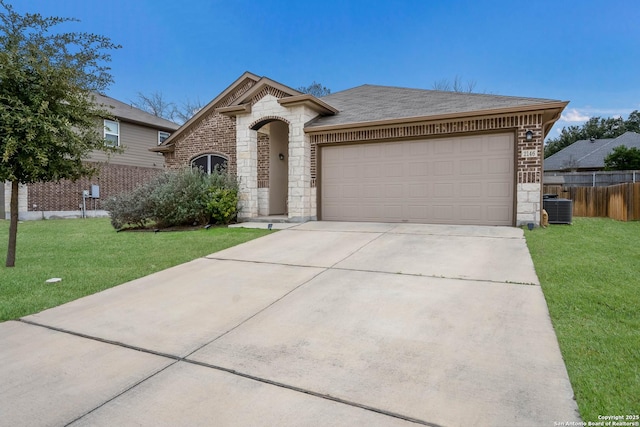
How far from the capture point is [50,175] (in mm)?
5773

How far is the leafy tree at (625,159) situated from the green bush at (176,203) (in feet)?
75.2

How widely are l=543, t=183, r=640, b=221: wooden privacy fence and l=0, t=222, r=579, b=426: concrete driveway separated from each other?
28.8 ft

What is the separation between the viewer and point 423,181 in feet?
30.7

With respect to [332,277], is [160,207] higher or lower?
higher

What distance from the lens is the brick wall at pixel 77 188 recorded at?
1524 centimetres

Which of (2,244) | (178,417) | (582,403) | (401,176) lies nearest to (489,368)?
(582,403)

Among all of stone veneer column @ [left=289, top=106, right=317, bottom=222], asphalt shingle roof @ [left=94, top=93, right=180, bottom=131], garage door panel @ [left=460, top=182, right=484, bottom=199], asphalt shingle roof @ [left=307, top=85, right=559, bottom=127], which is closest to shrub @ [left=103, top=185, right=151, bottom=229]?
stone veneer column @ [left=289, top=106, right=317, bottom=222]

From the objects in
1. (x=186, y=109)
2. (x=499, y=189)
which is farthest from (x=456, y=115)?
(x=186, y=109)

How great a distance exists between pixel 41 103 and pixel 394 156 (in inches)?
295

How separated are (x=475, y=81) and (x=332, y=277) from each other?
27.3 m

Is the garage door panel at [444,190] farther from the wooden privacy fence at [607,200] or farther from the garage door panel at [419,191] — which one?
the wooden privacy fence at [607,200]

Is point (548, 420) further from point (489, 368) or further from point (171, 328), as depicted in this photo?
point (171, 328)

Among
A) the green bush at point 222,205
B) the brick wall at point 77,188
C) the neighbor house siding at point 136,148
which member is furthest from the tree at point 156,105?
the green bush at point 222,205

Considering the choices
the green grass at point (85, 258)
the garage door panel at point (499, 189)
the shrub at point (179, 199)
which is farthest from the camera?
the shrub at point (179, 199)
